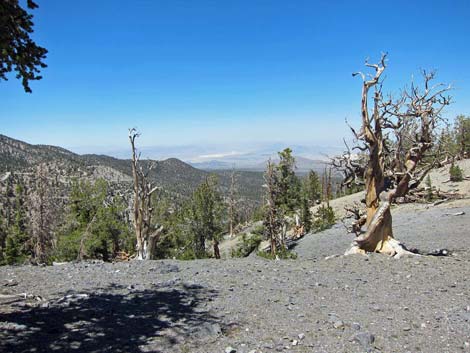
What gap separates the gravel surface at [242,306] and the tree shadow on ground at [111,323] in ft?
0.06

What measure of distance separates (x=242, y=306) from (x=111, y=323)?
2427 mm

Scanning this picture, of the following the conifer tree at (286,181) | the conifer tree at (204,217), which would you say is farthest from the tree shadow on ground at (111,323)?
the conifer tree at (286,181)

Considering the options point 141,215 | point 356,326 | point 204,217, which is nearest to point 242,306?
point 356,326

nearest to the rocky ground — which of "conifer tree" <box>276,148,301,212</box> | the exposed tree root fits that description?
the exposed tree root

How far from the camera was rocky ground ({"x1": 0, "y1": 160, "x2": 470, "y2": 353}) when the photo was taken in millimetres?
5363

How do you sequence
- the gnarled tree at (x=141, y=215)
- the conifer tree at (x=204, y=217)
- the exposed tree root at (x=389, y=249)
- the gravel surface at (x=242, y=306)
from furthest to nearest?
the conifer tree at (x=204, y=217)
the gnarled tree at (x=141, y=215)
the exposed tree root at (x=389, y=249)
the gravel surface at (x=242, y=306)

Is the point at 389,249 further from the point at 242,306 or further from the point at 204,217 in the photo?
the point at 204,217

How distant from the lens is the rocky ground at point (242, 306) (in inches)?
211

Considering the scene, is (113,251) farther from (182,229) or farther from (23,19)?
(23,19)

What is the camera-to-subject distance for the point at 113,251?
26.4 metres

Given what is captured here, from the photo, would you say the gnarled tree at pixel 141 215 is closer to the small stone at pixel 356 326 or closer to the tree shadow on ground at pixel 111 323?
the tree shadow on ground at pixel 111 323

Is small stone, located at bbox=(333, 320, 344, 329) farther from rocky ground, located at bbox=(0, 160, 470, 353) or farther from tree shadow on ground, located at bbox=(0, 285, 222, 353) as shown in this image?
tree shadow on ground, located at bbox=(0, 285, 222, 353)

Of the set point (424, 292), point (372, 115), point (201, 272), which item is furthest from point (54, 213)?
point (424, 292)

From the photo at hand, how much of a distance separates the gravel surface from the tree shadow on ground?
0.06 feet
